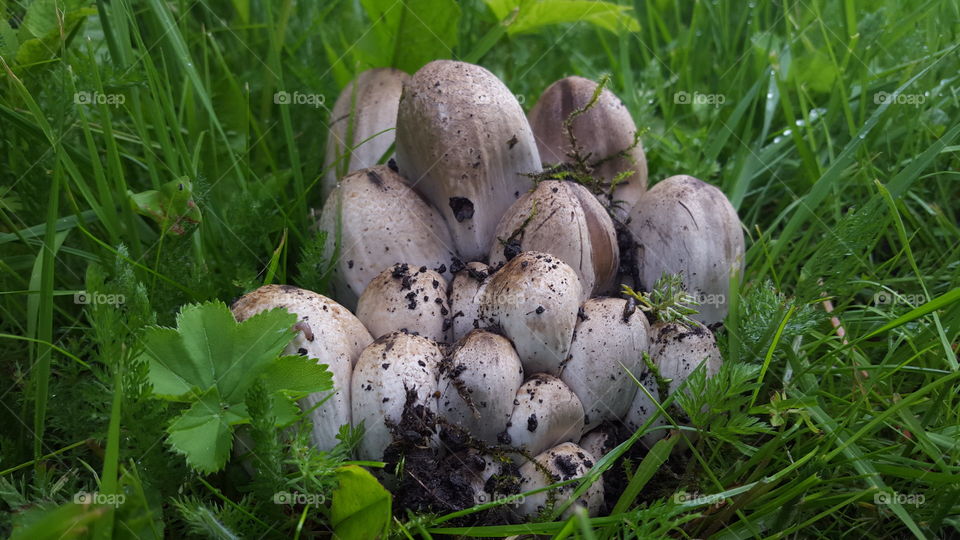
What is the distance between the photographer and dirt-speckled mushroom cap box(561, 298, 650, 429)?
5.50ft

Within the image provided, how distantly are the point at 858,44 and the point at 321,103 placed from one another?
195 centimetres

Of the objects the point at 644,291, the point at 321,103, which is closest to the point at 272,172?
the point at 321,103

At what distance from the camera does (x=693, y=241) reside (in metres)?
1.91

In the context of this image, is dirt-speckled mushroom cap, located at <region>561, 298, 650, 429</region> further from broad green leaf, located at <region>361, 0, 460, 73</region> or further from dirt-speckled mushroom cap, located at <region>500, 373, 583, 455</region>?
broad green leaf, located at <region>361, 0, 460, 73</region>

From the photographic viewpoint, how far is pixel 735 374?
4.86ft

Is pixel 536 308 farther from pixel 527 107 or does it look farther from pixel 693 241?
pixel 527 107

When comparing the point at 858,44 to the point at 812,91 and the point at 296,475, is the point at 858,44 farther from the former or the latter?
the point at 296,475

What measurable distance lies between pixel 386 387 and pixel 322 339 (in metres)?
0.18

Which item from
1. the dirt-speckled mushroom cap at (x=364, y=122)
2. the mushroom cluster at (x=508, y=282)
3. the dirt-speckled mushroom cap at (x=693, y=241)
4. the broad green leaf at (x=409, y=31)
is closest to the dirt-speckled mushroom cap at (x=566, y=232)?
the mushroom cluster at (x=508, y=282)

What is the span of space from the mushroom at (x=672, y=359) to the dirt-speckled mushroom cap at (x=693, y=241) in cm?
21

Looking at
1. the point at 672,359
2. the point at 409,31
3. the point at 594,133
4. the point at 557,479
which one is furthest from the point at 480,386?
the point at 409,31

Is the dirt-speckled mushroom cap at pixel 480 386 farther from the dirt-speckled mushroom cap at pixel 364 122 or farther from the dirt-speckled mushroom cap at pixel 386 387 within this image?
the dirt-speckled mushroom cap at pixel 364 122

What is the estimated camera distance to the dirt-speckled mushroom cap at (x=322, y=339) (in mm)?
1598

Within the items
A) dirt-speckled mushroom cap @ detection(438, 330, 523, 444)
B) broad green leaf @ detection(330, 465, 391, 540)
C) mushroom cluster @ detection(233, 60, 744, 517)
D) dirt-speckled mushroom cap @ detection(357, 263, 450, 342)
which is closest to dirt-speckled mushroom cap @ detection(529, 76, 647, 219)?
mushroom cluster @ detection(233, 60, 744, 517)
